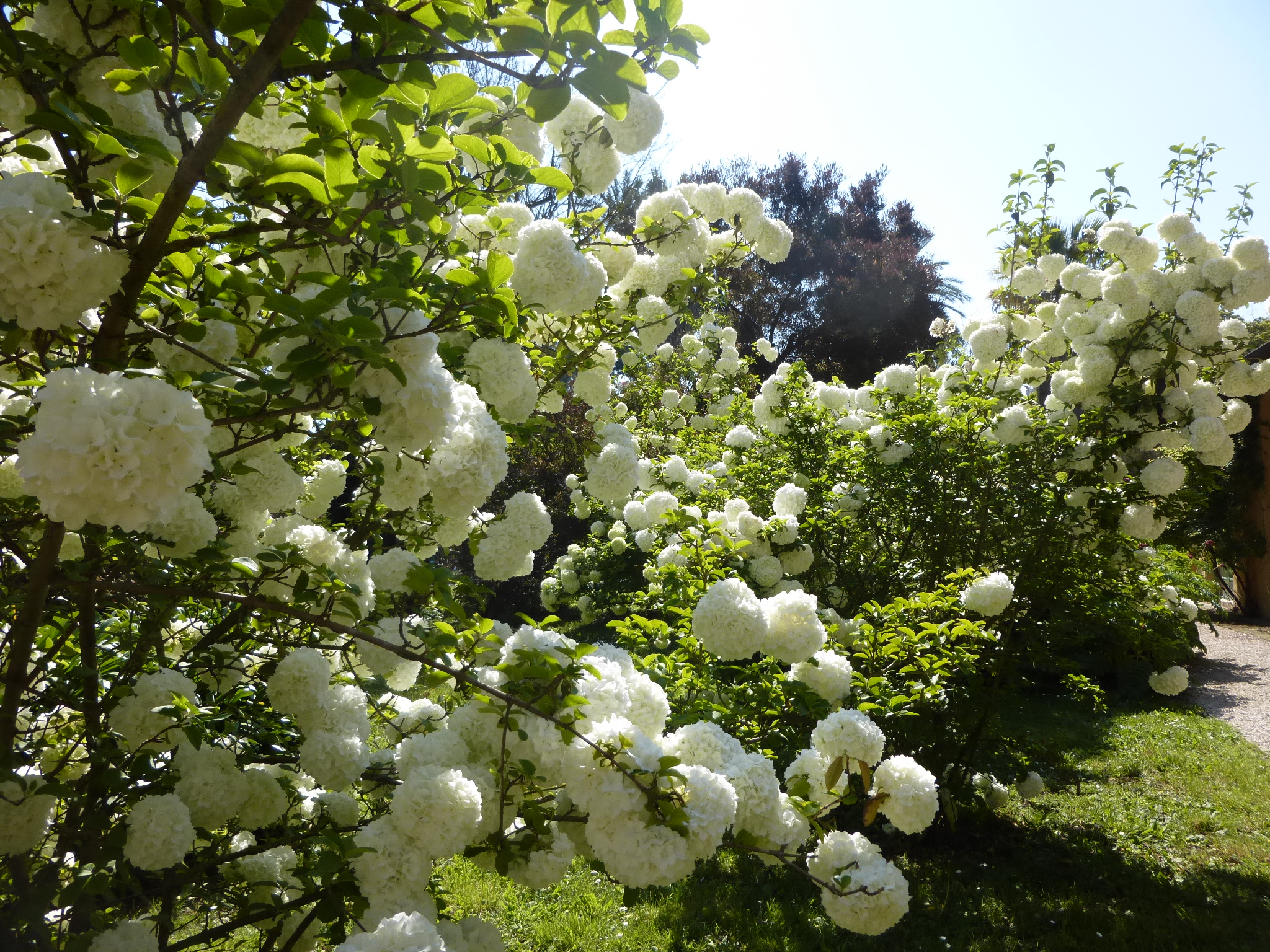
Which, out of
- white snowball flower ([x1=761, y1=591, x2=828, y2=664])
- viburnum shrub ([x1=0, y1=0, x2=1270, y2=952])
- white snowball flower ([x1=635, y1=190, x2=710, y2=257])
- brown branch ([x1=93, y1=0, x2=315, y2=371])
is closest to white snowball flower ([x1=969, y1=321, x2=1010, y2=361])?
viburnum shrub ([x1=0, y1=0, x2=1270, y2=952])

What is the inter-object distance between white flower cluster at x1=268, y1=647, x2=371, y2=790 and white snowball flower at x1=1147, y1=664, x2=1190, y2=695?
6.26 meters

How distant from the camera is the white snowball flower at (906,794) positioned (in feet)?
6.90

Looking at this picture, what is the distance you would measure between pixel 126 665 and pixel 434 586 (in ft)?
3.43

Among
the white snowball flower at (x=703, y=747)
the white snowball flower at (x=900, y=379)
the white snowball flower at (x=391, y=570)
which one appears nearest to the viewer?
the white snowball flower at (x=703, y=747)

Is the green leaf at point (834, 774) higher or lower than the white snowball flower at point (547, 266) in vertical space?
lower

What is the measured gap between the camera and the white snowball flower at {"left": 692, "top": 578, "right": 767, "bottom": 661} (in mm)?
2438

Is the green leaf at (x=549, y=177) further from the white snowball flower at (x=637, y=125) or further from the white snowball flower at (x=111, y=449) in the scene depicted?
the white snowball flower at (x=111, y=449)

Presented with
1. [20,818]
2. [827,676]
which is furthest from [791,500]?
[20,818]

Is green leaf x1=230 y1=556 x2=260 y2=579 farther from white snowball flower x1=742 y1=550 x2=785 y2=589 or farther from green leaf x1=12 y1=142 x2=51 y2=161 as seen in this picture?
white snowball flower x1=742 y1=550 x2=785 y2=589

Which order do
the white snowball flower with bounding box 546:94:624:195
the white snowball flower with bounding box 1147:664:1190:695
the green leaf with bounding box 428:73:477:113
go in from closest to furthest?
the green leaf with bounding box 428:73:477:113
the white snowball flower with bounding box 546:94:624:195
the white snowball flower with bounding box 1147:664:1190:695

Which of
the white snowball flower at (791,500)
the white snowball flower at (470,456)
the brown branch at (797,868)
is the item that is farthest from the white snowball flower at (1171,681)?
the white snowball flower at (470,456)

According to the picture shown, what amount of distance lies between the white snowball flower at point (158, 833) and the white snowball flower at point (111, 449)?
100 centimetres

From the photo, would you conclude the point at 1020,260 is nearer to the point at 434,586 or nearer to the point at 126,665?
the point at 434,586

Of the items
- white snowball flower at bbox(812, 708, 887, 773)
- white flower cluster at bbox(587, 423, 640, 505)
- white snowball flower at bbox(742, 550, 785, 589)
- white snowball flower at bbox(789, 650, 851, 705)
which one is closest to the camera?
white snowball flower at bbox(812, 708, 887, 773)
